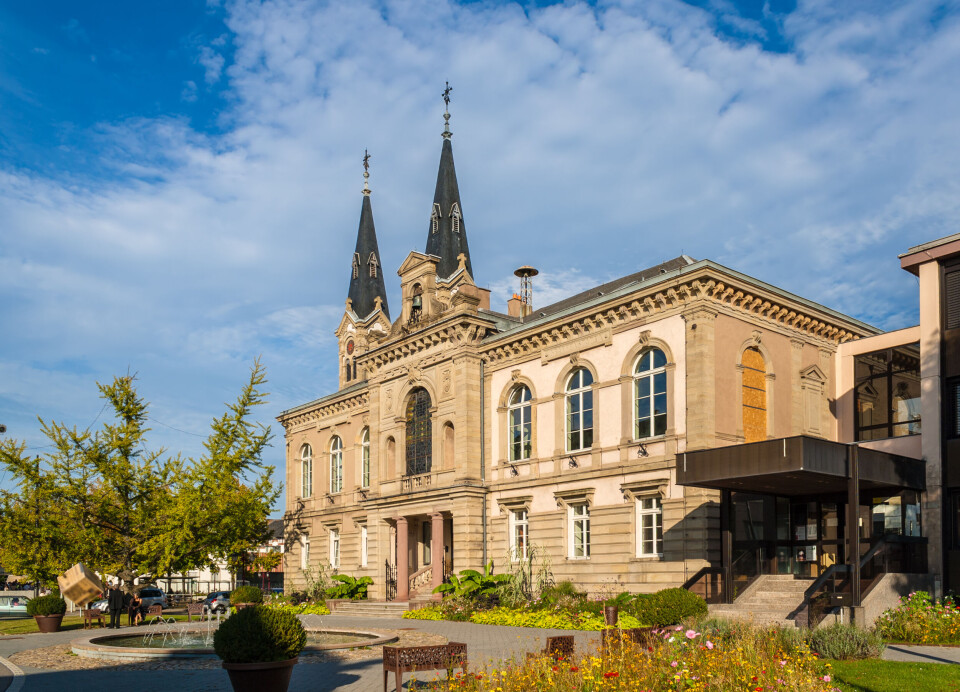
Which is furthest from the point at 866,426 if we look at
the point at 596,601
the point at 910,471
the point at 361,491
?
the point at 361,491

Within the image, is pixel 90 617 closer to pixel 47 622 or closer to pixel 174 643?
pixel 47 622

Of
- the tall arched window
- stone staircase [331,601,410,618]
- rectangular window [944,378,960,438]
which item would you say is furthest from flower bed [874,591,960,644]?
stone staircase [331,601,410,618]

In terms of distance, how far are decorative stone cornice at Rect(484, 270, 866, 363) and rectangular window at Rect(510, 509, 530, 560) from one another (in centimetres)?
561

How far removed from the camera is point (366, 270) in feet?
214

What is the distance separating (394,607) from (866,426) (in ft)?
55.9

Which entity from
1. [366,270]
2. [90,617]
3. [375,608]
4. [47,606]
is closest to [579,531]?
[375,608]

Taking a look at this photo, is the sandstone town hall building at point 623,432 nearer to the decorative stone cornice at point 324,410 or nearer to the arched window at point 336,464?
the decorative stone cornice at point 324,410

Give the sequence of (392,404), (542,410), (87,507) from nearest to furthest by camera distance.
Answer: (542,410) < (87,507) < (392,404)

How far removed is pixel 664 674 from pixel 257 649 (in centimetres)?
554

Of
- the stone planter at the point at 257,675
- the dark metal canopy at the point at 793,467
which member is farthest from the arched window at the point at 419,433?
the stone planter at the point at 257,675

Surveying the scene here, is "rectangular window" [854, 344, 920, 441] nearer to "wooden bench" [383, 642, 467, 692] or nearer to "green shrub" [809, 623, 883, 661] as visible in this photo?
"green shrub" [809, 623, 883, 661]

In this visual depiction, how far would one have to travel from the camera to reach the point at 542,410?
32.2 meters

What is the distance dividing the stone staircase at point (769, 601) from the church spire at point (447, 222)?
24833mm

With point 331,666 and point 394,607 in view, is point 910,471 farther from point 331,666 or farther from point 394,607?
point 394,607
